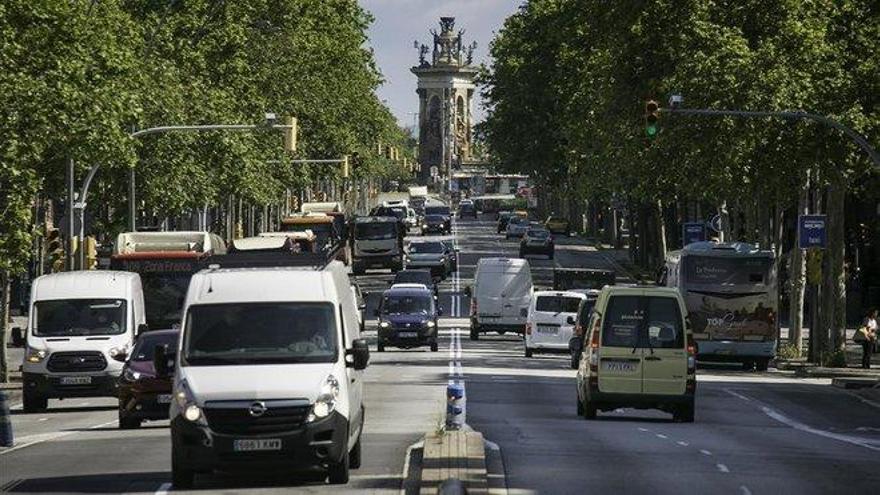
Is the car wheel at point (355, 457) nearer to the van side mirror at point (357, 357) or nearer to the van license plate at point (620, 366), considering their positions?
the van side mirror at point (357, 357)

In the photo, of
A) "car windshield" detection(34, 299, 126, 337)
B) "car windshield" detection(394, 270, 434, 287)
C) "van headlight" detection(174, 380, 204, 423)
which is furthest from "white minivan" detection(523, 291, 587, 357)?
"van headlight" detection(174, 380, 204, 423)

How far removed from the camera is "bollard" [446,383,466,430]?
86.8 ft

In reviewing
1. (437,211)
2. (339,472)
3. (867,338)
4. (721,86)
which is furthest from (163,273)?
(437,211)

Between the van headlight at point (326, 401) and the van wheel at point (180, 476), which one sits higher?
the van headlight at point (326, 401)

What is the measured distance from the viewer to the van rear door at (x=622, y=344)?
1307 inches

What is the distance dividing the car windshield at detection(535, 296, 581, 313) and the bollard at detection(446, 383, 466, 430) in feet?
108

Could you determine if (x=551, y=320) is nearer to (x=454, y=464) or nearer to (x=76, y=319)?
(x=76, y=319)

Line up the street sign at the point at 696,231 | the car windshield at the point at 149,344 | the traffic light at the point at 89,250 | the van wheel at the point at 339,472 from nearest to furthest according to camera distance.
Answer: the van wheel at the point at 339,472, the car windshield at the point at 149,344, the traffic light at the point at 89,250, the street sign at the point at 696,231

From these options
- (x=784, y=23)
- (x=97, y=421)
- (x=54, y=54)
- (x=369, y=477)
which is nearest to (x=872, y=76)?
(x=784, y=23)

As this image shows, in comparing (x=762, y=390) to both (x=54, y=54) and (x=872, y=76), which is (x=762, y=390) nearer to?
(x=872, y=76)

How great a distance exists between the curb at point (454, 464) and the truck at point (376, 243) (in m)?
75.8

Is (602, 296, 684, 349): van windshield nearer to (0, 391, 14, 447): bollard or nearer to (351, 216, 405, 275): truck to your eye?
(0, 391, 14, 447): bollard

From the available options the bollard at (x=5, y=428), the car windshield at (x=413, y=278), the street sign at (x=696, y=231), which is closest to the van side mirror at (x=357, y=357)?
the bollard at (x=5, y=428)

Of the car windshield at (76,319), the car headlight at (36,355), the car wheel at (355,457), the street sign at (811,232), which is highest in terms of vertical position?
the street sign at (811,232)
